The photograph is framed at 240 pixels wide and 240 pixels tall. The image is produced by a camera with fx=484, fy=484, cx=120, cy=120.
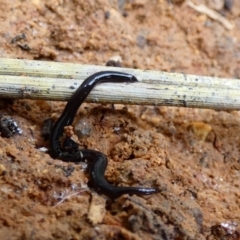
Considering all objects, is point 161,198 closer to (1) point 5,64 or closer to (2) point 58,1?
(1) point 5,64

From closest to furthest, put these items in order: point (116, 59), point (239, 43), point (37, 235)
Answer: point (37, 235), point (116, 59), point (239, 43)

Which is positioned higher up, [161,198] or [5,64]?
[5,64]

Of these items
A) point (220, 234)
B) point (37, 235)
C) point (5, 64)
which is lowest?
point (220, 234)

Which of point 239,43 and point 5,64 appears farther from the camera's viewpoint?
point 239,43

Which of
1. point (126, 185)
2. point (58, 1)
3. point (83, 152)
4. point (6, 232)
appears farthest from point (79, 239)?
point (58, 1)

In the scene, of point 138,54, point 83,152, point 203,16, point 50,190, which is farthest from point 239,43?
point 50,190

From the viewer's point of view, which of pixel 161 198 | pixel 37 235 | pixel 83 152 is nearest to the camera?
pixel 37 235

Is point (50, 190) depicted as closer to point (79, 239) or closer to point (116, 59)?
point (79, 239)
